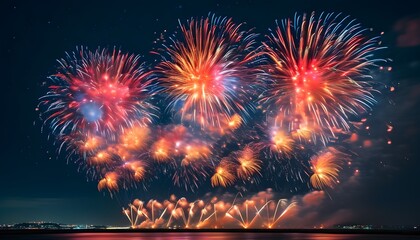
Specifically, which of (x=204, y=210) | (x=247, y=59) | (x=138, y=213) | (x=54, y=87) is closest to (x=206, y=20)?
(x=247, y=59)

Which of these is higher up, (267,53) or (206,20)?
(206,20)

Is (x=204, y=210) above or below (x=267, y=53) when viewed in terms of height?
below

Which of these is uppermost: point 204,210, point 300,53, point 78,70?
point 78,70

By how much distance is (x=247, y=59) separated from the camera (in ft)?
124

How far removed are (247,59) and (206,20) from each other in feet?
17.3

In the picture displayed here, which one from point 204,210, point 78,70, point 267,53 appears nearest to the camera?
point 267,53

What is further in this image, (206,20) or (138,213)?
(138,213)

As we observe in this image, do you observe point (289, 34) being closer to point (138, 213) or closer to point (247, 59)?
point (247, 59)

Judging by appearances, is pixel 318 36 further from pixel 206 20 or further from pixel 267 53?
pixel 206 20

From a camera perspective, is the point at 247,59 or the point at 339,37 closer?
the point at 339,37

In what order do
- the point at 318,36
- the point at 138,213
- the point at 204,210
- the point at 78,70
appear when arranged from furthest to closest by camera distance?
the point at 138,213, the point at 204,210, the point at 78,70, the point at 318,36

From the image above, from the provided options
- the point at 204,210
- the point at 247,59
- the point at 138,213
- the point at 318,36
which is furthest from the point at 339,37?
the point at 138,213

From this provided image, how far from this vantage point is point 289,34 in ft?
117

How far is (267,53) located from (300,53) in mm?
3152
